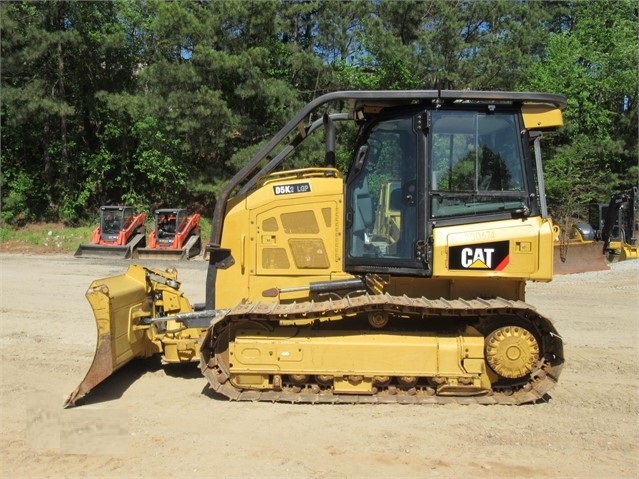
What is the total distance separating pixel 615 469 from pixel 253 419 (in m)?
2.65

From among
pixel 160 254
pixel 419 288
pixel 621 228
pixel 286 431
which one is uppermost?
pixel 621 228

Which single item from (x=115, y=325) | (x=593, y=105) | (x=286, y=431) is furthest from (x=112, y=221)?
(x=593, y=105)

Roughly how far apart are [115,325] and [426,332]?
9.16 feet

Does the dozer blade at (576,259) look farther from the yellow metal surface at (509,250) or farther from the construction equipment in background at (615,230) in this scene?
the yellow metal surface at (509,250)

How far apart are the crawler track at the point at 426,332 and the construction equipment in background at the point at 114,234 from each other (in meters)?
13.4

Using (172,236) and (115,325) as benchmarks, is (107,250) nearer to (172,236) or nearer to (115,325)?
(172,236)

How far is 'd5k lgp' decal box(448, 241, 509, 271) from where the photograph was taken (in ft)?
15.8

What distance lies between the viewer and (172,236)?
1830 cm

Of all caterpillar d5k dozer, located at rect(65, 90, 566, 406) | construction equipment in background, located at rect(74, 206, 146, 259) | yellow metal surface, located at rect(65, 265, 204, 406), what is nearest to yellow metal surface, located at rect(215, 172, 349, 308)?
caterpillar d5k dozer, located at rect(65, 90, 566, 406)

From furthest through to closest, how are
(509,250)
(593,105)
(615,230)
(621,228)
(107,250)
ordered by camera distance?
(593,105) → (107,250) → (615,230) → (621,228) → (509,250)

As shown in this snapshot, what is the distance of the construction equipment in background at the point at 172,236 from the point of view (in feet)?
57.1

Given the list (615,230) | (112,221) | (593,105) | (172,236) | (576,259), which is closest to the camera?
(576,259)

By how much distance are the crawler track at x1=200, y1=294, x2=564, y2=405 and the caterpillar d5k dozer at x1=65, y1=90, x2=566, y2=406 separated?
12mm

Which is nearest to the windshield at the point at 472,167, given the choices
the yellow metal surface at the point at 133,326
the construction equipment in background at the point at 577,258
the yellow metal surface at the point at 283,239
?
the yellow metal surface at the point at 283,239
